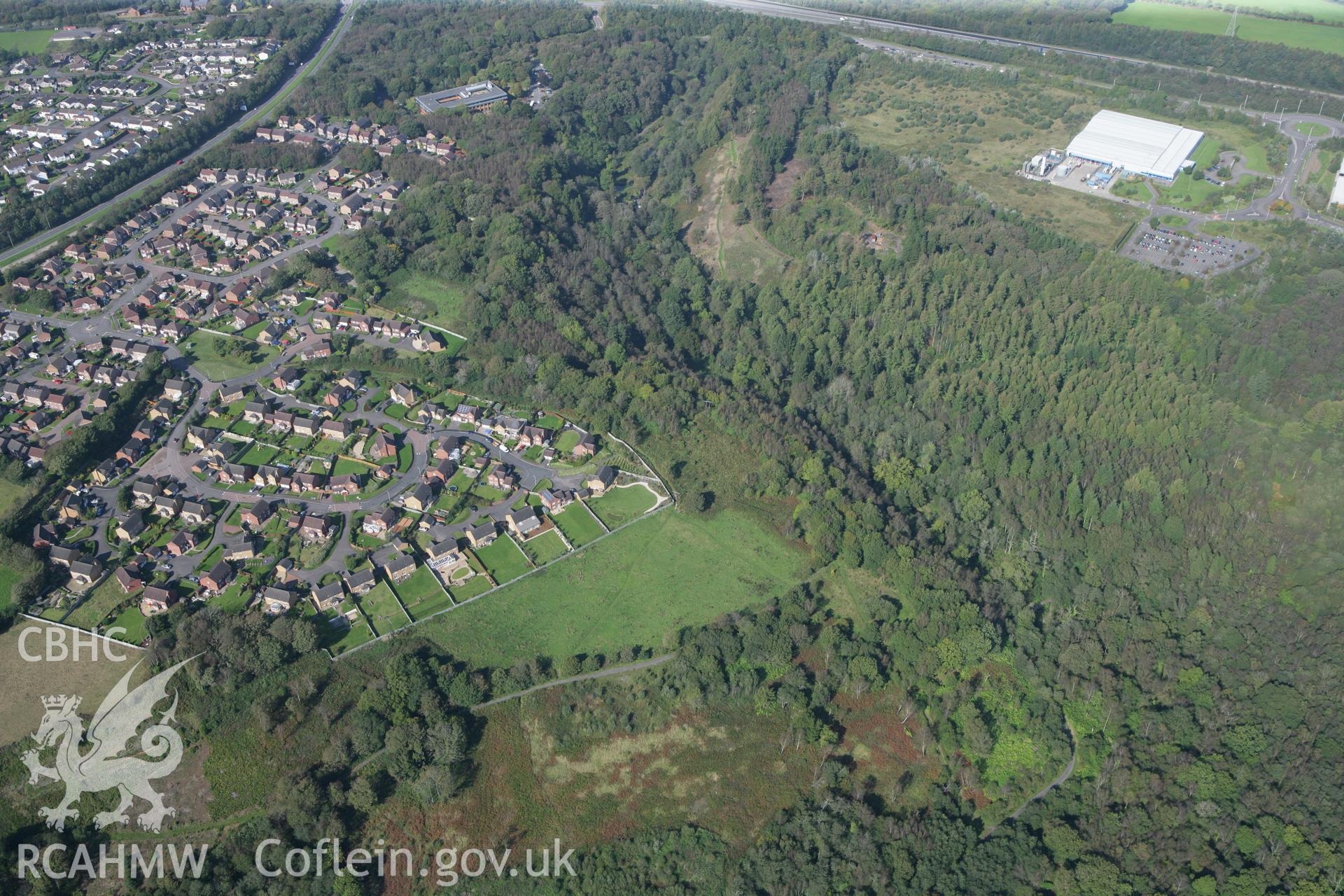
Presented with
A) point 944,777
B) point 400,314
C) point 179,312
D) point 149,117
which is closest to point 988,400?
point 944,777

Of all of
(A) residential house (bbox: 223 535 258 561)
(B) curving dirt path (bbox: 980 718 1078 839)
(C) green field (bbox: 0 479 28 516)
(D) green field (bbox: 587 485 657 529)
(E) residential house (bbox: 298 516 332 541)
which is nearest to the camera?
(B) curving dirt path (bbox: 980 718 1078 839)

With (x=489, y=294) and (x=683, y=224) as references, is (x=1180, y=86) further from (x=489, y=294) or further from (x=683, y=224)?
(x=489, y=294)

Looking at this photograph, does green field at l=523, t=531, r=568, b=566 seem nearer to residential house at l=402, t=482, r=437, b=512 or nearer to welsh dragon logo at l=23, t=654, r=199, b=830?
residential house at l=402, t=482, r=437, b=512

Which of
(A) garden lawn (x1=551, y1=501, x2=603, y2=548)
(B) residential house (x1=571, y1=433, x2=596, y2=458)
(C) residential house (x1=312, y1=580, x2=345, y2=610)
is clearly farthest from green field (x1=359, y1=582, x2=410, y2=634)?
(B) residential house (x1=571, y1=433, x2=596, y2=458)

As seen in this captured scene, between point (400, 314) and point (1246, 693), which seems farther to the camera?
point (400, 314)

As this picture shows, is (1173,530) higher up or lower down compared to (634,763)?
higher up

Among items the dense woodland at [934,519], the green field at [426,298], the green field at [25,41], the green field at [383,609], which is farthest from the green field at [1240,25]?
the green field at [25,41]

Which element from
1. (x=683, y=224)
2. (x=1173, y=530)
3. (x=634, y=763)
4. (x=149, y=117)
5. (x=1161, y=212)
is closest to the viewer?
(x=634, y=763)
